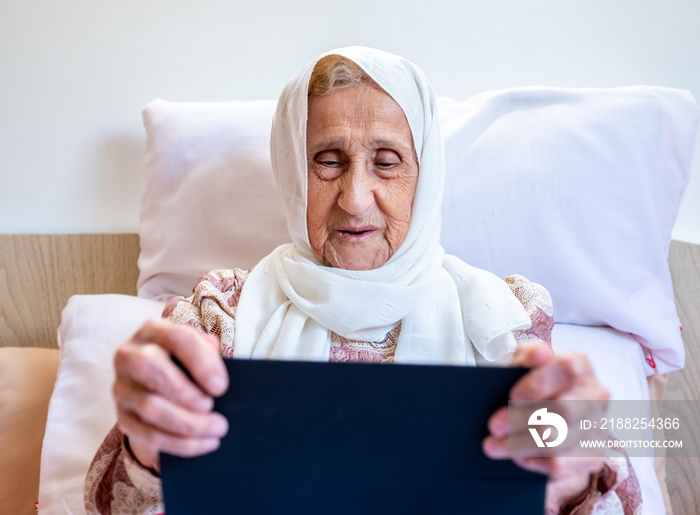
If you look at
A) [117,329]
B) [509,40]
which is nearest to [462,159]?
[509,40]

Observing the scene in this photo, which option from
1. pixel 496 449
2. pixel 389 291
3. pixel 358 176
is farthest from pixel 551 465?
pixel 358 176

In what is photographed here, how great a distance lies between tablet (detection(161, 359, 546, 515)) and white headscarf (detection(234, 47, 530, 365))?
413mm

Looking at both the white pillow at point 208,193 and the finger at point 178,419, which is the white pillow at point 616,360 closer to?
the white pillow at point 208,193

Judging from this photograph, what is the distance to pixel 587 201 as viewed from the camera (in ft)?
4.54

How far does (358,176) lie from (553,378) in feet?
1.99

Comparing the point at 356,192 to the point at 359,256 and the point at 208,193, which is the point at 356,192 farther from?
the point at 208,193

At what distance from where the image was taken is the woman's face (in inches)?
46.0

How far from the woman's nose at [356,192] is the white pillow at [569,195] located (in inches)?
13.4

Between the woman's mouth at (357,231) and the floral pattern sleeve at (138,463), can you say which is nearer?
the floral pattern sleeve at (138,463)

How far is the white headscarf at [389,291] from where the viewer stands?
1.15 metres

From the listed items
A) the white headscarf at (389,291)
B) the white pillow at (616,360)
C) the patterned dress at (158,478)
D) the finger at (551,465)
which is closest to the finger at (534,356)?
the finger at (551,465)

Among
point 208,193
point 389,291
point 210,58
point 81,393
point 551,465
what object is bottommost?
point 551,465

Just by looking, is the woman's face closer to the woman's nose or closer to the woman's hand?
the woman's nose

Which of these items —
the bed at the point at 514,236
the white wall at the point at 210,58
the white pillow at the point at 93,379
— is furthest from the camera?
the white wall at the point at 210,58
